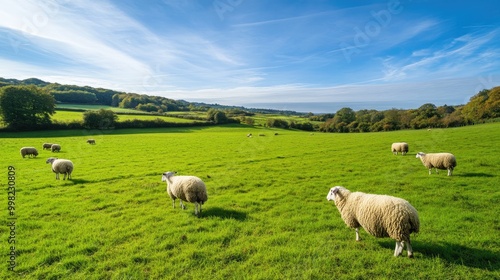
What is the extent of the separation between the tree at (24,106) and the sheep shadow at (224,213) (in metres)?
65.6

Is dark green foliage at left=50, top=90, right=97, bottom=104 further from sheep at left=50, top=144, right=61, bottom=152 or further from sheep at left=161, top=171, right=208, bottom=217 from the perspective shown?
sheep at left=161, top=171, right=208, bottom=217

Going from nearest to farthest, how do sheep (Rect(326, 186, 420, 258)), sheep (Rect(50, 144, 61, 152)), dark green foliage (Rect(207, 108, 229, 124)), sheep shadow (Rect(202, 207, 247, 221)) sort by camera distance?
sheep (Rect(326, 186, 420, 258))
sheep shadow (Rect(202, 207, 247, 221))
sheep (Rect(50, 144, 61, 152))
dark green foliage (Rect(207, 108, 229, 124))

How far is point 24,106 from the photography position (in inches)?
2157

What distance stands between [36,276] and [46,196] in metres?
8.30

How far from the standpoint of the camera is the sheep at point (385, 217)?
235 inches

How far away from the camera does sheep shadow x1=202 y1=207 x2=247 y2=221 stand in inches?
366

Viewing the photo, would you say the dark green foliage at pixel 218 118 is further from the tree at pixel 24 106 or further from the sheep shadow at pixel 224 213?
the sheep shadow at pixel 224 213

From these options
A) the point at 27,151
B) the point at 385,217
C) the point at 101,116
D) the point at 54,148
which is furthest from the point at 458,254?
the point at 101,116

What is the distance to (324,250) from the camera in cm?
686

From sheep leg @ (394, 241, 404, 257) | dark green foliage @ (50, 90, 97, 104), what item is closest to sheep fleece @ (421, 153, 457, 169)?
sheep leg @ (394, 241, 404, 257)

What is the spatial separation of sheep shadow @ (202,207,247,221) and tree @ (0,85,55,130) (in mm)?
65638

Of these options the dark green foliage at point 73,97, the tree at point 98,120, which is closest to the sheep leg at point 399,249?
the tree at point 98,120

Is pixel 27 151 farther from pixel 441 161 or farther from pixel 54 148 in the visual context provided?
pixel 441 161

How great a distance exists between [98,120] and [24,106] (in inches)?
570
